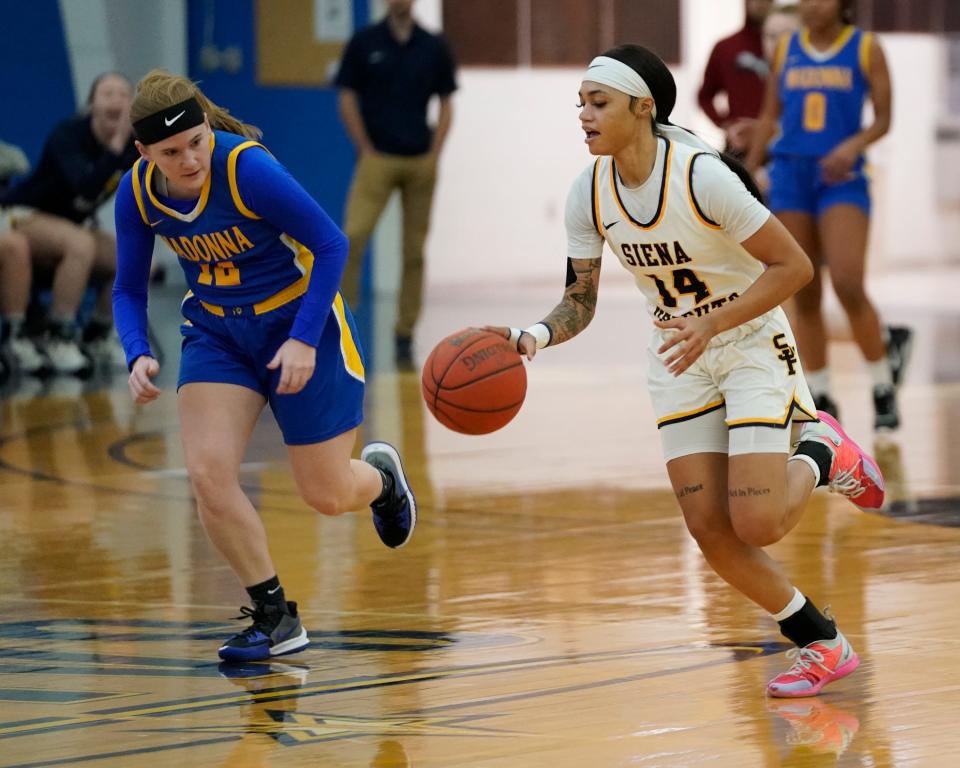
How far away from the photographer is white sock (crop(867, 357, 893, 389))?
8.63m

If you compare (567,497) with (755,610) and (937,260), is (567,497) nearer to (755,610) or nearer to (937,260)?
(755,610)

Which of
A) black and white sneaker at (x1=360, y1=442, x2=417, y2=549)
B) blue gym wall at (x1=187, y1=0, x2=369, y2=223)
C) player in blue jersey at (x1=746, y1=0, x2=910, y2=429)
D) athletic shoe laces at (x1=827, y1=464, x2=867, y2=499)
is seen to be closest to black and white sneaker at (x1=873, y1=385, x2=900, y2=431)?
player in blue jersey at (x1=746, y1=0, x2=910, y2=429)

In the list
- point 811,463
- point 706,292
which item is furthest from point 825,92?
point 706,292

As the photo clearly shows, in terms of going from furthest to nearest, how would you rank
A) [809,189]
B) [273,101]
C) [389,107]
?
[273,101], [389,107], [809,189]

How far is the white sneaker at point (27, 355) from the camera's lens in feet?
38.2

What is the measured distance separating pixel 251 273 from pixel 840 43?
13.8 feet

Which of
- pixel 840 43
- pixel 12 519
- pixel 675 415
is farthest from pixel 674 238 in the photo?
pixel 840 43

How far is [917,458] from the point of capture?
7973 millimetres

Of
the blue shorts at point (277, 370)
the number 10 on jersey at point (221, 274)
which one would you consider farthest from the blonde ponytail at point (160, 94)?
the blue shorts at point (277, 370)

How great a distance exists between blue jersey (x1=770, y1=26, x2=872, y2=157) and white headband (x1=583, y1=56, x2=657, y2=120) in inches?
156

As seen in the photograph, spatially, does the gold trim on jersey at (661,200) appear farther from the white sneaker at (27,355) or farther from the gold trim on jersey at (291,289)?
the white sneaker at (27,355)

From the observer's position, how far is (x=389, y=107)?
12352 millimetres

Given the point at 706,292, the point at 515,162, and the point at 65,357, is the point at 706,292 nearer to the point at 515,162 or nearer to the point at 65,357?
→ the point at 65,357

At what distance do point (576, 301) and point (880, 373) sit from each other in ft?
13.6
